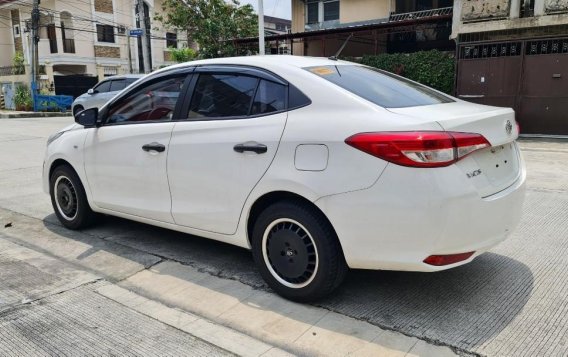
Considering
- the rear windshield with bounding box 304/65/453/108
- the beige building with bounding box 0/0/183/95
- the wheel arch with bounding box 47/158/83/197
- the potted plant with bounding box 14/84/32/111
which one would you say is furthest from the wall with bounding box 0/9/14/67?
the rear windshield with bounding box 304/65/453/108

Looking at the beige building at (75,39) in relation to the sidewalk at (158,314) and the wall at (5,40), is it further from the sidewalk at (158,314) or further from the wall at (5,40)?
the sidewalk at (158,314)

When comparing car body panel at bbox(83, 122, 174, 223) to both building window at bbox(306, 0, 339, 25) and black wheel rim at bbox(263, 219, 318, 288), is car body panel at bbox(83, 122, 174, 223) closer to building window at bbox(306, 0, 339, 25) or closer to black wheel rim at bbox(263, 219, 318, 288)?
black wheel rim at bbox(263, 219, 318, 288)

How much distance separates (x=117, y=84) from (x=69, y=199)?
12.2 metres

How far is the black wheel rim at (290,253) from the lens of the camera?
3.20 metres

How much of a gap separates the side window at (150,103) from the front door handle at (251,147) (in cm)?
87

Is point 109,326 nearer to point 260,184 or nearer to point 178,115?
point 260,184

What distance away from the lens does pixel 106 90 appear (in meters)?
16.5

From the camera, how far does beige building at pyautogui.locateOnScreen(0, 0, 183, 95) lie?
3091 centimetres

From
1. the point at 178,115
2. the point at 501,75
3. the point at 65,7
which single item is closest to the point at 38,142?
the point at 178,115

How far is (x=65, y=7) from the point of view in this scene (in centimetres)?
3177

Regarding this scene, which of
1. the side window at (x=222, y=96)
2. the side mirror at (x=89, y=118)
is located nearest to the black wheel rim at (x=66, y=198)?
the side mirror at (x=89, y=118)

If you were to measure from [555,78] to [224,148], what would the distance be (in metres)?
11.1

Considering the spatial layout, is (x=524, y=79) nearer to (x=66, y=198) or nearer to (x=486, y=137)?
(x=486, y=137)

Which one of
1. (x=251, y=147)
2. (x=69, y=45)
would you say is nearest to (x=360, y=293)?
(x=251, y=147)
